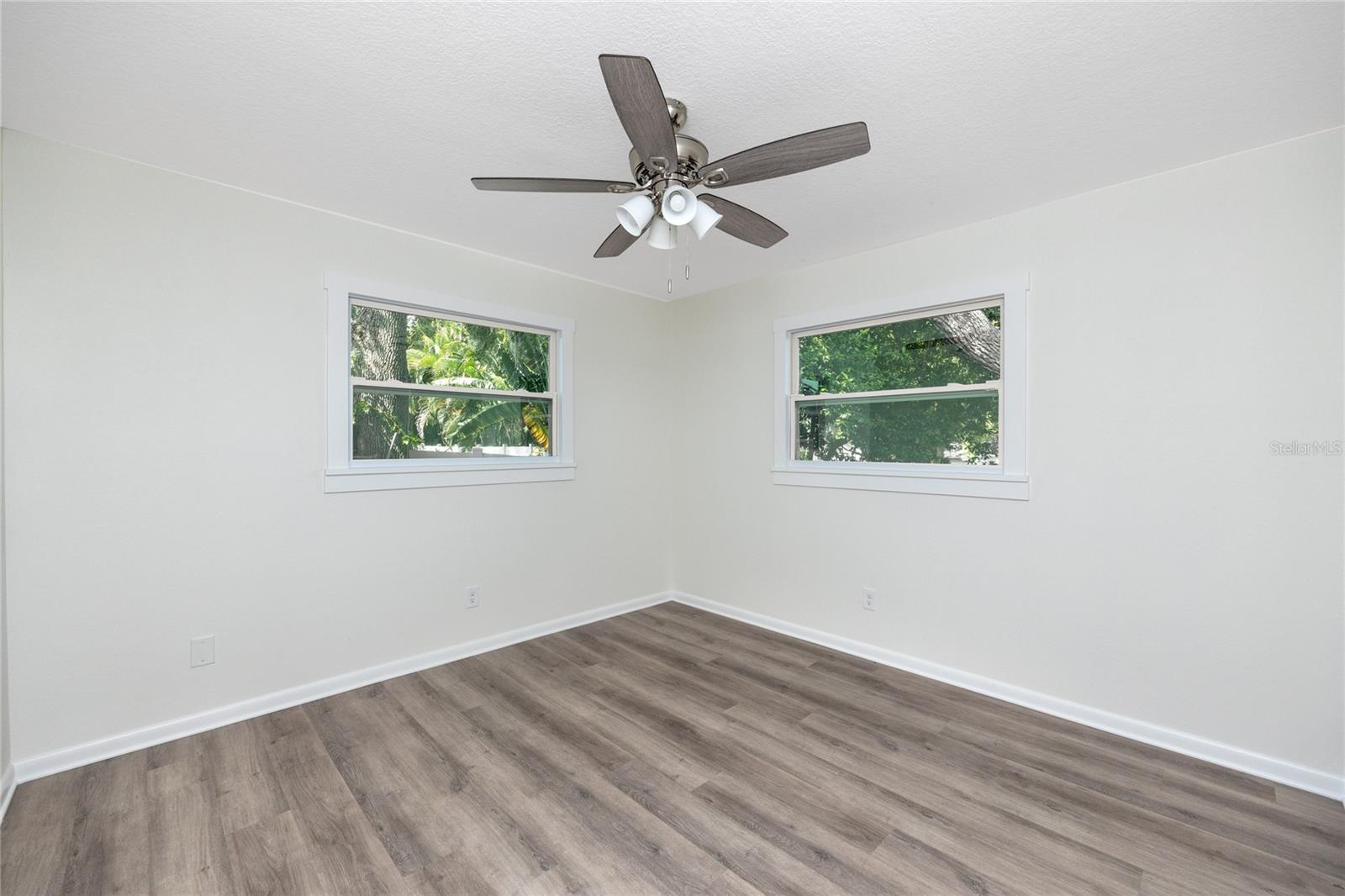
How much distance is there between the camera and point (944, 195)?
271 centimetres

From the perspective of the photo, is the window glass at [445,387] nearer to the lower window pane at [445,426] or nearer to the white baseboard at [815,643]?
the lower window pane at [445,426]

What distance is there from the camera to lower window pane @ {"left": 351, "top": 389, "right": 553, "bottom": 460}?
3.20 m

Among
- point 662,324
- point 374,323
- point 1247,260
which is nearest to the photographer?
point 1247,260

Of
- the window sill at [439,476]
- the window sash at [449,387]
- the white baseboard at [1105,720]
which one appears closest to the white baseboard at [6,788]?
the window sill at [439,476]

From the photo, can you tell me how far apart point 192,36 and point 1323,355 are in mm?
4040

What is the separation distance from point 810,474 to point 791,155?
2.43 m


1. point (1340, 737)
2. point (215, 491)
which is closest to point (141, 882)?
point (215, 491)

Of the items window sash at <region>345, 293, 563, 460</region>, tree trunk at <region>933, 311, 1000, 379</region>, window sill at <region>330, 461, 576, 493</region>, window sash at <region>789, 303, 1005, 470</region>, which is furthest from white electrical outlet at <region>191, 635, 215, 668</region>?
tree trunk at <region>933, 311, 1000, 379</region>

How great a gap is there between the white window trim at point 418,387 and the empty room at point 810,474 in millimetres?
28

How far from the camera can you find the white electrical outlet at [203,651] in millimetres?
2572

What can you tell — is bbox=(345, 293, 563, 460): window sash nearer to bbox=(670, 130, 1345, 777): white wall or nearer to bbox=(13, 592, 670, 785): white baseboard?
bbox=(13, 592, 670, 785): white baseboard

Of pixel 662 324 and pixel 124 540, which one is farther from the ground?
pixel 662 324

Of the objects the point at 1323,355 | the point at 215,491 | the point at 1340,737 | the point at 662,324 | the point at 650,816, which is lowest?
the point at 650,816

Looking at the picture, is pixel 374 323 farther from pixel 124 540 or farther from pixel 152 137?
pixel 124 540
